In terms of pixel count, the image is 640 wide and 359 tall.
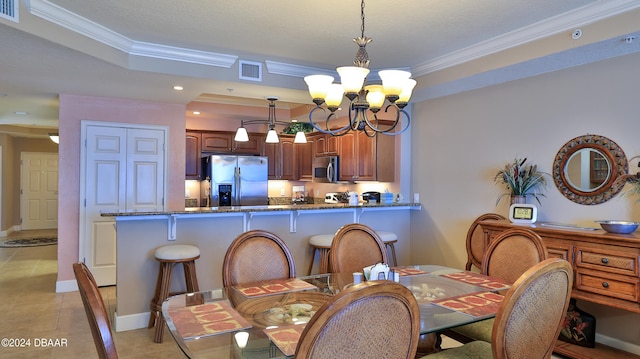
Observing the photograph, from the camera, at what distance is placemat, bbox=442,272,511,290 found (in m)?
2.40

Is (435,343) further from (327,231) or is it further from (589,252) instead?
(327,231)

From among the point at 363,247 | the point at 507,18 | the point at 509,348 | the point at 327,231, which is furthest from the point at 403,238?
the point at 509,348

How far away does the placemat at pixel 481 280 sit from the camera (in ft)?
7.89

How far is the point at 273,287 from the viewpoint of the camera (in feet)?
7.76

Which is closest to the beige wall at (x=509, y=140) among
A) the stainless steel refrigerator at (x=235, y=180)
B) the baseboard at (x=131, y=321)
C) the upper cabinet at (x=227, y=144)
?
the stainless steel refrigerator at (x=235, y=180)

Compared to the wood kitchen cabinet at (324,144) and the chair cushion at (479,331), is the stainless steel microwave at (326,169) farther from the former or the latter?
the chair cushion at (479,331)

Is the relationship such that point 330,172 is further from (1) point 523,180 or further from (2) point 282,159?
(1) point 523,180

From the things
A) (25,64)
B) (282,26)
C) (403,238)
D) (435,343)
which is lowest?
(435,343)

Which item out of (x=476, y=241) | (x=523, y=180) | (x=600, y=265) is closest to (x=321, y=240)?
(x=476, y=241)

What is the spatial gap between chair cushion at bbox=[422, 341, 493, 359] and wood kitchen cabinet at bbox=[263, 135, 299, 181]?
5506 mm

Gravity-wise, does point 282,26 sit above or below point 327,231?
above

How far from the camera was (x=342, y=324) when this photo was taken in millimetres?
1160

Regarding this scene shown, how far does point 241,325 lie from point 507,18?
298cm

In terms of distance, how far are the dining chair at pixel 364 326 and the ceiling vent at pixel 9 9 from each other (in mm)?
2865
